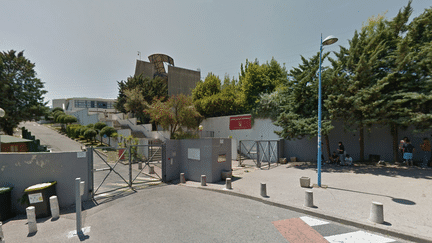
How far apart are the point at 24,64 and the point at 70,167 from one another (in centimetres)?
2576

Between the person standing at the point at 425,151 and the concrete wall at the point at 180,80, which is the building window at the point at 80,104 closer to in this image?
the concrete wall at the point at 180,80

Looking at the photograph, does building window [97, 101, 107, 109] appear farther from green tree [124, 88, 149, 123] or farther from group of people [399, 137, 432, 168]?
group of people [399, 137, 432, 168]

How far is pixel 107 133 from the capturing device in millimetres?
23453

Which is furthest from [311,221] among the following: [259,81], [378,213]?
[259,81]

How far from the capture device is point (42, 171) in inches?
264

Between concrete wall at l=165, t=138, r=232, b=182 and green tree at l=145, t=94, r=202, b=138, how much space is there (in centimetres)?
912

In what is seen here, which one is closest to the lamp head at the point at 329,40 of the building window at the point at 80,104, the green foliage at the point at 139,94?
the green foliage at the point at 139,94

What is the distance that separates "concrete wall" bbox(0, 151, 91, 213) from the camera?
6414 mm

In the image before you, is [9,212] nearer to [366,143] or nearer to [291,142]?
[291,142]

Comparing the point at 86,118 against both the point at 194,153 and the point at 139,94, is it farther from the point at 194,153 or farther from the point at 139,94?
the point at 194,153

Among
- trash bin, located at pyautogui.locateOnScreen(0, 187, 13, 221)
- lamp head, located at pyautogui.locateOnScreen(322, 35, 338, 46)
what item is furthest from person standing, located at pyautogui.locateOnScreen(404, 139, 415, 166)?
trash bin, located at pyautogui.locateOnScreen(0, 187, 13, 221)

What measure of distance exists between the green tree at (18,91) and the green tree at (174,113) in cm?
1472

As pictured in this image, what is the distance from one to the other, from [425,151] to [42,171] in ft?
71.6

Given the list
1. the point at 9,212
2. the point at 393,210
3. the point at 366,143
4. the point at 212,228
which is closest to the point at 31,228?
the point at 9,212
